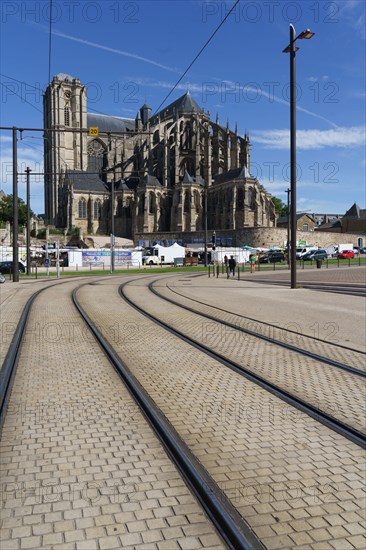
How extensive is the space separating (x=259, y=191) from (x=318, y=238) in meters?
12.7

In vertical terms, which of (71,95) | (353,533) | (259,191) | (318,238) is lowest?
(353,533)

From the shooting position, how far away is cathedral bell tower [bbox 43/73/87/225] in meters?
92.1

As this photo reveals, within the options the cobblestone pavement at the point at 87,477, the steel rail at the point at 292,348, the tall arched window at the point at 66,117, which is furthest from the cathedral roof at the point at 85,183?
the cobblestone pavement at the point at 87,477

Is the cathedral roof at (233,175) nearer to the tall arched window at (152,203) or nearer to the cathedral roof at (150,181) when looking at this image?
the cathedral roof at (150,181)

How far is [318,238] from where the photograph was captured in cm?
7544

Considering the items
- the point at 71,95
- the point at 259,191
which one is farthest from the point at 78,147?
the point at 259,191

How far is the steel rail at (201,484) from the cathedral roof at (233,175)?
73920 mm

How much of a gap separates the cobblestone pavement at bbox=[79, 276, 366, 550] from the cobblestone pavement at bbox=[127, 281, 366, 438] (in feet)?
1.42

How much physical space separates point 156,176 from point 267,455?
286 feet

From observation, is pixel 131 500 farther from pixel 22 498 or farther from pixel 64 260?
pixel 64 260

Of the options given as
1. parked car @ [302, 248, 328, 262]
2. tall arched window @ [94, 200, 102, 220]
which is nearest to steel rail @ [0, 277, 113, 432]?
parked car @ [302, 248, 328, 262]

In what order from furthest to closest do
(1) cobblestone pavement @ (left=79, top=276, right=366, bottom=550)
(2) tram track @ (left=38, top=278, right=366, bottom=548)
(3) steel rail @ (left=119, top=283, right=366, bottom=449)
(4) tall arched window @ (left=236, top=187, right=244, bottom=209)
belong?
(4) tall arched window @ (left=236, top=187, right=244, bottom=209) → (3) steel rail @ (left=119, top=283, right=366, bottom=449) → (2) tram track @ (left=38, top=278, right=366, bottom=548) → (1) cobblestone pavement @ (left=79, top=276, right=366, bottom=550)

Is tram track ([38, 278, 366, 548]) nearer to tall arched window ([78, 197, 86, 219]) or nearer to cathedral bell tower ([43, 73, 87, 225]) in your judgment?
tall arched window ([78, 197, 86, 219])

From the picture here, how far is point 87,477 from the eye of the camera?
3.27 meters
